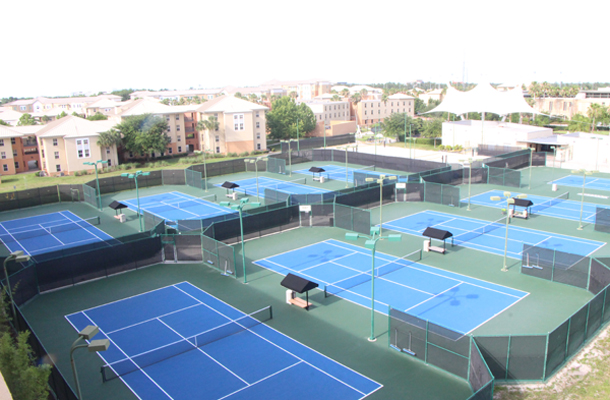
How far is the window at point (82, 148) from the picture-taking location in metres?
58.3

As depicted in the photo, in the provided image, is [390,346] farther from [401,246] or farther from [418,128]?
[418,128]

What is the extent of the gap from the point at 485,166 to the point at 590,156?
17.6 meters

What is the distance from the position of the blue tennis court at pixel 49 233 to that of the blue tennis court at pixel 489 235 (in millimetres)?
20487

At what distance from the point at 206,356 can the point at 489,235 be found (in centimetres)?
2034

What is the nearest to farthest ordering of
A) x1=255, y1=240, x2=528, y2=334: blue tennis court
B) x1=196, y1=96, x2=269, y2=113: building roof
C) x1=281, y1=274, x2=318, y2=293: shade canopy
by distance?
x1=255, y1=240, x2=528, y2=334: blue tennis court, x1=281, y1=274, x2=318, y2=293: shade canopy, x1=196, y1=96, x2=269, y2=113: building roof


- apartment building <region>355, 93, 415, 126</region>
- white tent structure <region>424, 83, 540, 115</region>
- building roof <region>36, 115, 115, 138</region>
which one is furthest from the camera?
apartment building <region>355, 93, 415, 126</region>

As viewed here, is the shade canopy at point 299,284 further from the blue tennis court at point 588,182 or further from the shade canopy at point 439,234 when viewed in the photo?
the blue tennis court at point 588,182

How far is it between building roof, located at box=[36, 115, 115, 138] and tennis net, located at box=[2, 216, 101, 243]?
23.7m

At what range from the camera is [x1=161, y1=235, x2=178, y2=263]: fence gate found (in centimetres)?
2744

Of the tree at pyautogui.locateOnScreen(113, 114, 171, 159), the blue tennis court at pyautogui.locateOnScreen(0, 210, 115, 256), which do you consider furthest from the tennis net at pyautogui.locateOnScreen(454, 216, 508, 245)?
the tree at pyautogui.locateOnScreen(113, 114, 171, 159)

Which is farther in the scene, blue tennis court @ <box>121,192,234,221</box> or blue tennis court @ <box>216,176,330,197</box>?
blue tennis court @ <box>216,176,330,197</box>

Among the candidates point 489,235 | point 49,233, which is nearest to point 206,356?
point 489,235

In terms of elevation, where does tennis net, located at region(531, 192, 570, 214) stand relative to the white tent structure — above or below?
below

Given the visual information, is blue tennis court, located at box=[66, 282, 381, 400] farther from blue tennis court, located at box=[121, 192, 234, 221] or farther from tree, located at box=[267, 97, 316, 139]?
tree, located at box=[267, 97, 316, 139]
